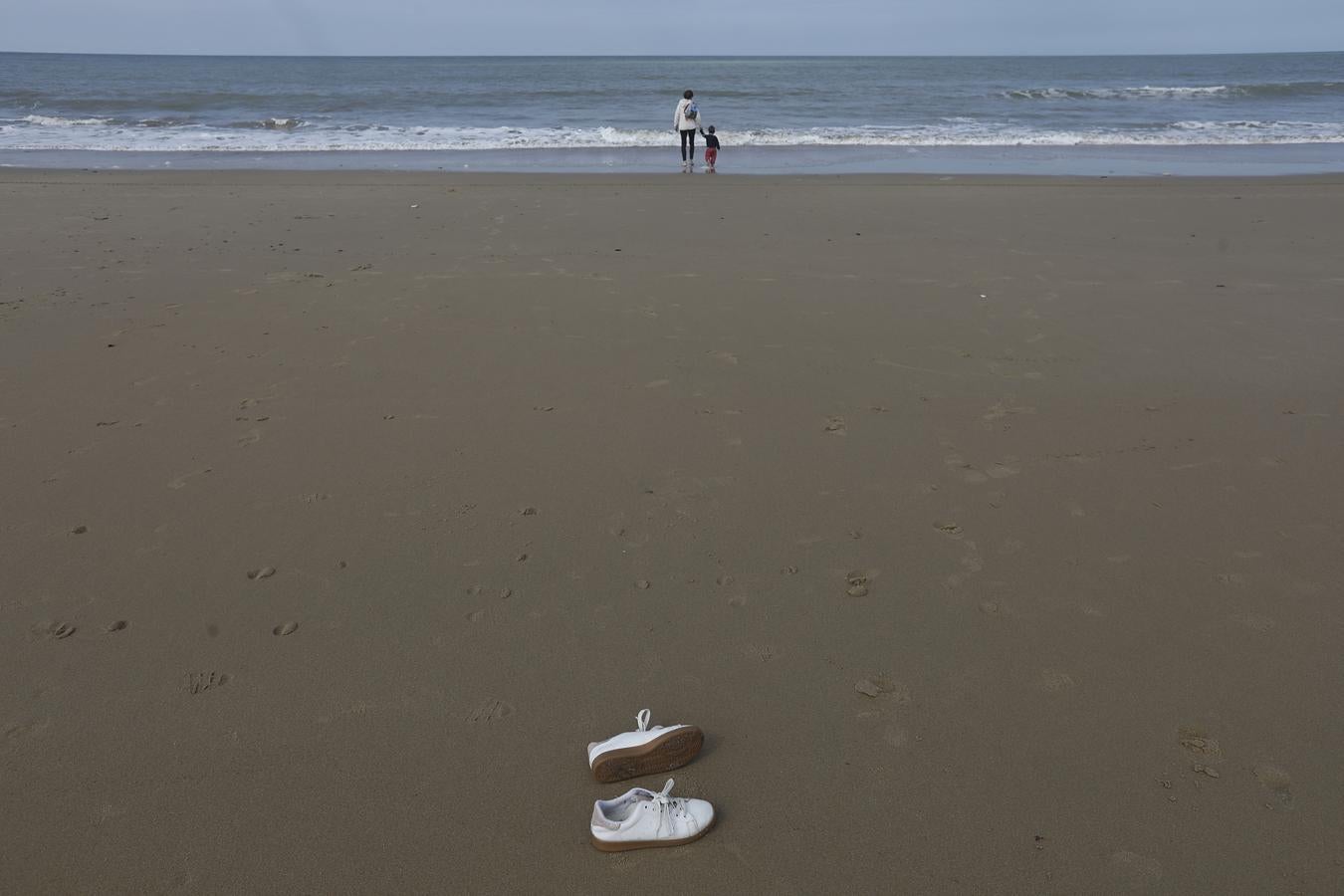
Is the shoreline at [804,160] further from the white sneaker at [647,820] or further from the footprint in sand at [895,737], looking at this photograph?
the white sneaker at [647,820]

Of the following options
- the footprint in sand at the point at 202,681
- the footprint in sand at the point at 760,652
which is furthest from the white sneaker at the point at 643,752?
the footprint in sand at the point at 202,681

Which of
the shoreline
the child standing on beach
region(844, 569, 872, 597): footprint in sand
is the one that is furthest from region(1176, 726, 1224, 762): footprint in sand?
the child standing on beach

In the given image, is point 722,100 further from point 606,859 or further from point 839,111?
point 606,859

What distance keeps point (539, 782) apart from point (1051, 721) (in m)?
1.55

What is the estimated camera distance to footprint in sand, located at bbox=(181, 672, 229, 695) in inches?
109

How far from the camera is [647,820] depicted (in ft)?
7.25

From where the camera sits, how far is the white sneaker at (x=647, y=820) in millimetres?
2191

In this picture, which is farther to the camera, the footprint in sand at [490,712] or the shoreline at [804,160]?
the shoreline at [804,160]

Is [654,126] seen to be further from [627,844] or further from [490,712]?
[627,844]

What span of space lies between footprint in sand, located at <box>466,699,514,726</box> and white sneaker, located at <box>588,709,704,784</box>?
337 mm

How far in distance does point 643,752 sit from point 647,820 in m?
0.22

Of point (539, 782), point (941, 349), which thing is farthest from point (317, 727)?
point (941, 349)

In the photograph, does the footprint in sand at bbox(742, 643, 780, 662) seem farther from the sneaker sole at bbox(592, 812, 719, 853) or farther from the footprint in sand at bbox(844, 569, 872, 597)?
the sneaker sole at bbox(592, 812, 719, 853)

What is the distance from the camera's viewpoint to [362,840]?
7.39 ft
